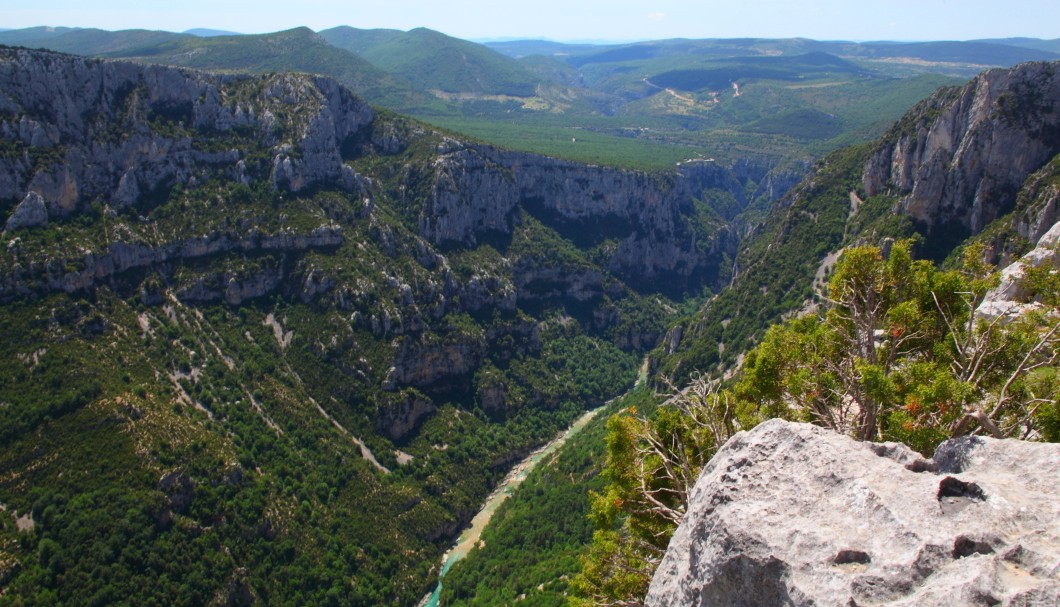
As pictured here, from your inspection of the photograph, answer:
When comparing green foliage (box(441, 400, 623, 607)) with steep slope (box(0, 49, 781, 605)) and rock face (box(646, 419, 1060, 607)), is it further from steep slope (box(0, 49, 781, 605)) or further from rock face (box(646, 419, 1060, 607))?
rock face (box(646, 419, 1060, 607))

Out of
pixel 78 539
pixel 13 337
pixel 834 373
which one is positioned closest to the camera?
pixel 834 373

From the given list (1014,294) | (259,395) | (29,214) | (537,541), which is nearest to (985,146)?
(1014,294)

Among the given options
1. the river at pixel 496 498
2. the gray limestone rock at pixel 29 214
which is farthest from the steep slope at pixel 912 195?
the gray limestone rock at pixel 29 214

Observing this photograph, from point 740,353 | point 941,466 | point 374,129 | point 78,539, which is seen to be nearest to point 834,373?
point 941,466

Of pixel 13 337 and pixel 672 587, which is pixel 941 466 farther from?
pixel 13 337

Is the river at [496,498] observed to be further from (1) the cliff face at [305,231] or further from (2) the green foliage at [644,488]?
(2) the green foliage at [644,488]

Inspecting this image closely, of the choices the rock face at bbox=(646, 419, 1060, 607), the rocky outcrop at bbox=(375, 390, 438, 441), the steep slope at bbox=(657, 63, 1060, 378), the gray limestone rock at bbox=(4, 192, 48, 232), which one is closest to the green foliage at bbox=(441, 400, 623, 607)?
the rocky outcrop at bbox=(375, 390, 438, 441)
